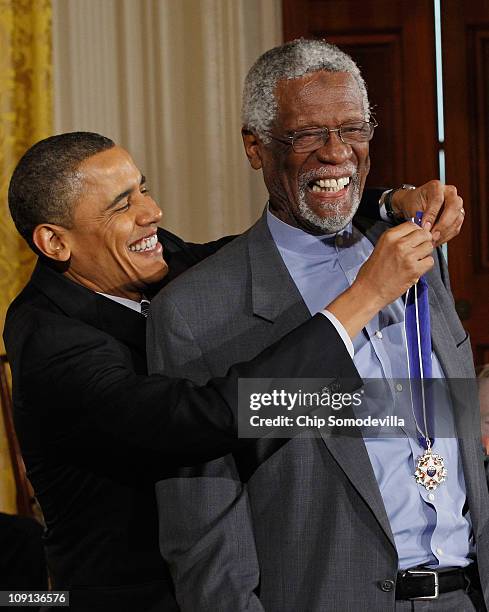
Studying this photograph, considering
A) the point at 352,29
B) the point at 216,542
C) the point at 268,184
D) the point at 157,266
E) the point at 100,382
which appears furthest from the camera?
the point at 352,29

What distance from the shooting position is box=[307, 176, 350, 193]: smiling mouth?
1.79 meters

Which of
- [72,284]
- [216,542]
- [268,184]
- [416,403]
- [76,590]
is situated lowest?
[76,590]

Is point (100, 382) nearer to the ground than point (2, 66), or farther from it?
nearer to the ground

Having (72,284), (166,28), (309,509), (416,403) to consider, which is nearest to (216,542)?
(309,509)

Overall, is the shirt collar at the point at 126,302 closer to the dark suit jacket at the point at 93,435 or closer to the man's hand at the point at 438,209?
the dark suit jacket at the point at 93,435

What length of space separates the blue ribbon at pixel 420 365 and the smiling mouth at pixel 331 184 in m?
0.26

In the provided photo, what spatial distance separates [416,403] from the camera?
171 centimetres

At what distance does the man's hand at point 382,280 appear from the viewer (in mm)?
1626

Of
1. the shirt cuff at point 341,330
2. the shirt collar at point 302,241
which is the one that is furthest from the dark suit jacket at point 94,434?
the shirt collar at point 302,241

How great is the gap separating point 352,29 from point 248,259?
2261 mm

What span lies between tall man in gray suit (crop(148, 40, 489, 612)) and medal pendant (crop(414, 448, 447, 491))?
0.05 ft

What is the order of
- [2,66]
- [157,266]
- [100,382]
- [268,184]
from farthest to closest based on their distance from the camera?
[2,66], [157,266], [268,184], [100,382]

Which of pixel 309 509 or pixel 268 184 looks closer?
pixel 309 509

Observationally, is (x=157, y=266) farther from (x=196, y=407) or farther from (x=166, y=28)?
(x=166, y=28)
